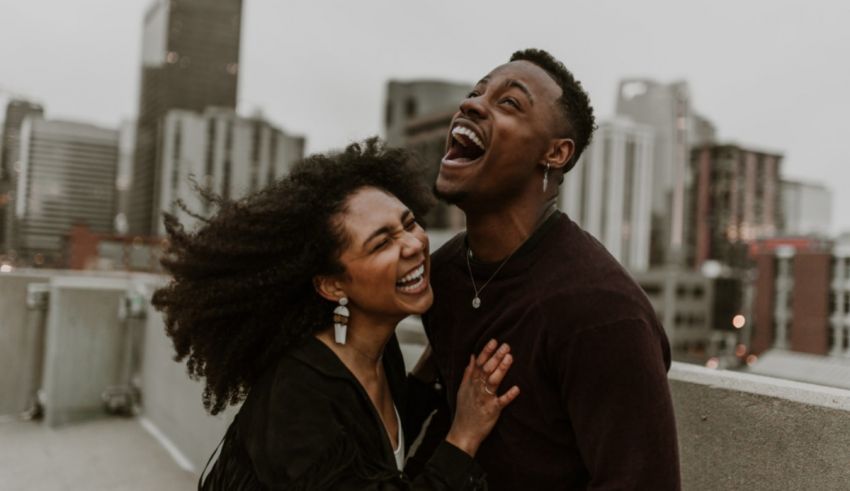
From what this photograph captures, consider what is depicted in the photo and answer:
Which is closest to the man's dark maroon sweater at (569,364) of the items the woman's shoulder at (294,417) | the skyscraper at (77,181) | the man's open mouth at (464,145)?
the man's open mouth at (464,145)

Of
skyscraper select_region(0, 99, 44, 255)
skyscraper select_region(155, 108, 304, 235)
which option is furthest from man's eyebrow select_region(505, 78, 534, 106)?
skyscraper select_region(155, 108, 304, 235)

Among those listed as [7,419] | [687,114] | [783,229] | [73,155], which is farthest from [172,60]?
[7,419]

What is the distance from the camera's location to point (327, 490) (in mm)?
1927

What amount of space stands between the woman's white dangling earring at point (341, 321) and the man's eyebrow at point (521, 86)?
2.81 feet

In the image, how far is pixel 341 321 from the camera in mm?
2340

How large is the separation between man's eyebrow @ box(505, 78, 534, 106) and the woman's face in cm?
54

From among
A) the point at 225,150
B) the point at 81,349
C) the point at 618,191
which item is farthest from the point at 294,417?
the point at 618,191

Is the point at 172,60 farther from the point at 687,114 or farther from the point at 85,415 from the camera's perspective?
the point at 85,415

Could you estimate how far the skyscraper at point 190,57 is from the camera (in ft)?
571

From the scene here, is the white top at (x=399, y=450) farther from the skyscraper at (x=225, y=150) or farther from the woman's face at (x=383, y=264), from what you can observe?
the skyscraper at (x=225, y=150)

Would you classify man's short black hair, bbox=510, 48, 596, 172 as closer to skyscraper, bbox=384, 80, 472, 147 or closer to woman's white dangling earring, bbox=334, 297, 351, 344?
woman's white dangling earring, bbox=334, 297, 351, 344

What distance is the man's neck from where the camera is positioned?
2223 millimetres

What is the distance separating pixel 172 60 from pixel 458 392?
18966cm

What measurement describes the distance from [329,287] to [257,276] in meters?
0.24
